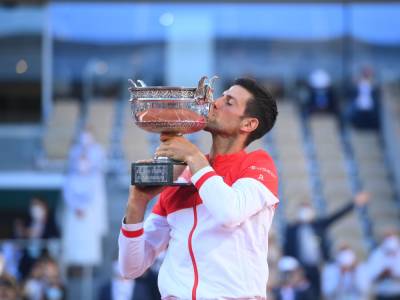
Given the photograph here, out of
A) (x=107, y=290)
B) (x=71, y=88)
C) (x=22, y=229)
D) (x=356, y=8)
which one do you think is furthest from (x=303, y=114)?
(x=107, y=290)

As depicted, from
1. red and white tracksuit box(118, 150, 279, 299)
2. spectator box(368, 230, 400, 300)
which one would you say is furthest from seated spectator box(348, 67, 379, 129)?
red and white tracksuit box(118, 150, 279, 299)

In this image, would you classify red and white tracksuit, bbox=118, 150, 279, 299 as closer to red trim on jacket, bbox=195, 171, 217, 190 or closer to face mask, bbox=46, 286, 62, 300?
red trim on jacket, bbox=195, 171, 217, 190

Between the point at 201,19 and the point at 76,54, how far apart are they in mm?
2031

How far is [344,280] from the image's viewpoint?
12.3 m

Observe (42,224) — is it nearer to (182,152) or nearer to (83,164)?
(83,164)

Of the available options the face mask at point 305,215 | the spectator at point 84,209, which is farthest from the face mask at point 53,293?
the face mask at point 305,215

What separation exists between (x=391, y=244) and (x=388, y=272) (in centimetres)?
35

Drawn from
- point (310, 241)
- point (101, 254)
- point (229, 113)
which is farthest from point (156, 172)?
point (101, 254)

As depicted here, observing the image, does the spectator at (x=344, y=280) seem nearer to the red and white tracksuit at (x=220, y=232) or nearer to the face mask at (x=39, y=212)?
the face mask at (x=39, y=212)

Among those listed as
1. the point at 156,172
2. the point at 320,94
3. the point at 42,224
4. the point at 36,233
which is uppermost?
the point at 320,94

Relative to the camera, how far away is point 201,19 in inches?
643

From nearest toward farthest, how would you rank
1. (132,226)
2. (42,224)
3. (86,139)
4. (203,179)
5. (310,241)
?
(203,179), (132,226), (310,241), (42,224), (86,139)

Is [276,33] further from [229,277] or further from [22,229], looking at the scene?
[229,277]

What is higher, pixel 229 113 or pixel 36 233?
pixel 229 113
